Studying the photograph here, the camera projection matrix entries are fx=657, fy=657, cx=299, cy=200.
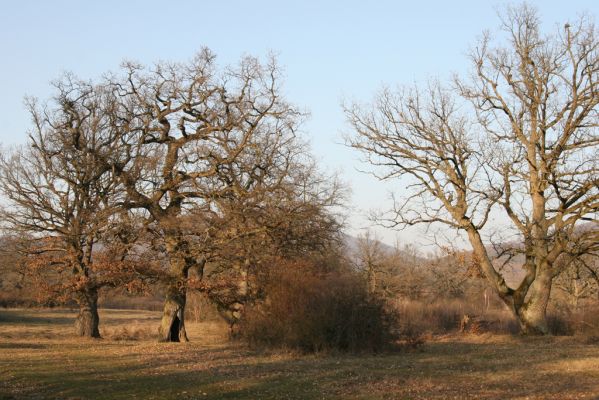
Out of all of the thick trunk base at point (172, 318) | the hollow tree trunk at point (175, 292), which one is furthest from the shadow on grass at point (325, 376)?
the thick trunk base at point (172, 318)

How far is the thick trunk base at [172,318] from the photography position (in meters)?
27.9

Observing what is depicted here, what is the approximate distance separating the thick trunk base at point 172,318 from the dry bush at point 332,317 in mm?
7806

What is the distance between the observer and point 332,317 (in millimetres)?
20203

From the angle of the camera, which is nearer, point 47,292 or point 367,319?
point 367,319

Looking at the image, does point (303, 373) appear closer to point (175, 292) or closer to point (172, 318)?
point (175, 292)

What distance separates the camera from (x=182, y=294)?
91.7ft

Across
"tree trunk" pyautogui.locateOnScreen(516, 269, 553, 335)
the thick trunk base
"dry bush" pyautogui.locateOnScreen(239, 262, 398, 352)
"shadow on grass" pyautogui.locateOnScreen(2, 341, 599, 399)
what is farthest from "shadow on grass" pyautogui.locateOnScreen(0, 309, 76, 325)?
"tree trunk" pyautogui.locateOnScreen(516, 269, 553, 335)

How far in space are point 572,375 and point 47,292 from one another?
73.1 ft

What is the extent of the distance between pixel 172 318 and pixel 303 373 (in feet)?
45.0

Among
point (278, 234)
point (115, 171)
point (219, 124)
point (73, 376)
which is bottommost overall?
point (73, 376)

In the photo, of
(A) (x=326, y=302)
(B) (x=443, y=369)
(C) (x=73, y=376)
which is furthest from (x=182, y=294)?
(B) (x=443, y=369)

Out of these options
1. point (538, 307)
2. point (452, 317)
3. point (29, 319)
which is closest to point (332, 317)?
point (538, 307)

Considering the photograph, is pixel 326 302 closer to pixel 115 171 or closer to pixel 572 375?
pixel 572 375

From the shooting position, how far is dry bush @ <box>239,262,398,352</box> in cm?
2028
